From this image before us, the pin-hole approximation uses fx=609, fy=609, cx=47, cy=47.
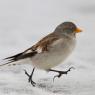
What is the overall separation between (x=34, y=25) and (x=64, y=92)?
5153 millimetres

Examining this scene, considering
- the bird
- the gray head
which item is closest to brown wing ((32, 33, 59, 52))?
the bird

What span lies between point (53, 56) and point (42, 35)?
11.8 ft

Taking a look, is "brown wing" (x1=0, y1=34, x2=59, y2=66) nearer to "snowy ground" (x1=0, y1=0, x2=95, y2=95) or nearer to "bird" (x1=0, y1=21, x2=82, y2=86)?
"bird" (x1=0, y1=21, x2=82, y2=86)

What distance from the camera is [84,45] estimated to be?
30.9 ft

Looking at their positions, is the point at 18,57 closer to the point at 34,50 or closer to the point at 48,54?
the point at 34,50

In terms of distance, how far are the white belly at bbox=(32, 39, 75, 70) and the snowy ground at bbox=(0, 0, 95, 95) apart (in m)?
0.21

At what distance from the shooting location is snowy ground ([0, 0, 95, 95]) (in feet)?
22.2

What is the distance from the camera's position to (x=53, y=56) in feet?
23.0

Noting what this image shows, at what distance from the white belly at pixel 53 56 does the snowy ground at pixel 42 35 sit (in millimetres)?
215

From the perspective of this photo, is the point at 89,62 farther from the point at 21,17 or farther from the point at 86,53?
the point at 21,17

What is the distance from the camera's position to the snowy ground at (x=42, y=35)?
6.75m

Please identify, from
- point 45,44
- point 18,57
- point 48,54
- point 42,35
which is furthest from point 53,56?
point 42,35

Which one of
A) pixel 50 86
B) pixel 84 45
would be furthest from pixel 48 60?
pixel 84 45

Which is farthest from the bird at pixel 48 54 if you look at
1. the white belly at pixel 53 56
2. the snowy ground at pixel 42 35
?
the snowy ground at pixel 42 35
